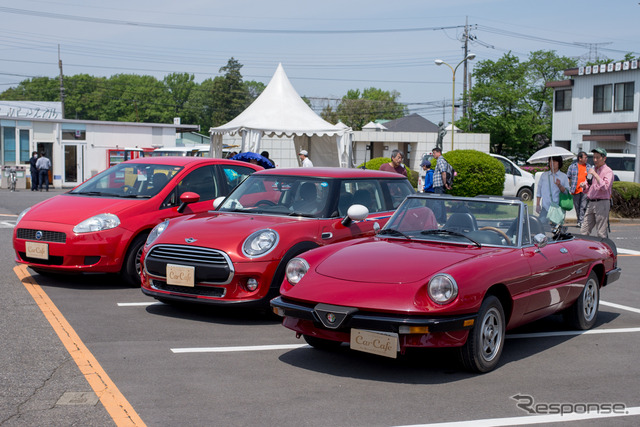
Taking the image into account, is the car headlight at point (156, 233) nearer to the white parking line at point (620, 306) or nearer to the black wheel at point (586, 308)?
the black wheel at point (586, 308)

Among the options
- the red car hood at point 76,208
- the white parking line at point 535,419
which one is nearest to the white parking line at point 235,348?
the white parking line at point 535,419

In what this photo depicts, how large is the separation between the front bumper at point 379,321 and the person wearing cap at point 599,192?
7840 millimetres

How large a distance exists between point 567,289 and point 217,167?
202 inches

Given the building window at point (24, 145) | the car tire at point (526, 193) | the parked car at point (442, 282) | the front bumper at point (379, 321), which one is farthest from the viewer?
the building window at point (24, 145)

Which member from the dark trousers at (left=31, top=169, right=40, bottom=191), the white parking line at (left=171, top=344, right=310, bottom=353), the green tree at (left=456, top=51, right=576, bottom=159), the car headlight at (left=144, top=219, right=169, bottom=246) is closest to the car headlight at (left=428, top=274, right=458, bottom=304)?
the white parking line at (left=171, top=344, right=310, bottom=353)

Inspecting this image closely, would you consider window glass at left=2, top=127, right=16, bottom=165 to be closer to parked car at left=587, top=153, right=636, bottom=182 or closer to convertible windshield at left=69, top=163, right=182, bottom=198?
parked car at left=587, top=153, right=636, bottom=182

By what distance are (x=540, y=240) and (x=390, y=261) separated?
4.81 ft

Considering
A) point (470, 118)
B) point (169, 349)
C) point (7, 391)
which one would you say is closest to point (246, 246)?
point (169, 349)

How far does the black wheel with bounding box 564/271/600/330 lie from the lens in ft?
22.6

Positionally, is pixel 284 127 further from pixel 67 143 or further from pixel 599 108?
pixel 599 108

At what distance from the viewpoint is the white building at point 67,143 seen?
1490 inches

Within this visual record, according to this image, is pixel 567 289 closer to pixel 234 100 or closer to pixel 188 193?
pixel 188 193

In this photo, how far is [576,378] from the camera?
5.32 meters

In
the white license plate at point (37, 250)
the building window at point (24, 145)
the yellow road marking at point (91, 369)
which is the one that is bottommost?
the yellow road marking at point (91, 369)
